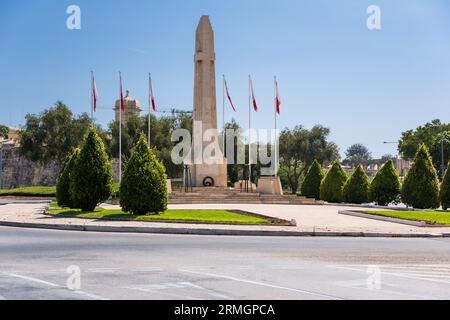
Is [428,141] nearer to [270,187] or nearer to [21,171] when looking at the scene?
[270,187]

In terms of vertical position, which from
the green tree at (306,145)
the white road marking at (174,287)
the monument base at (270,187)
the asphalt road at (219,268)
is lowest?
the asphalt road at (219,268)

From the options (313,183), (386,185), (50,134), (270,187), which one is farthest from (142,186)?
(50,134)

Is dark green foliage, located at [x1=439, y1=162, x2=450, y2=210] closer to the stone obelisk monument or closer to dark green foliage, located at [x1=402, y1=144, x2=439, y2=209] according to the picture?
dark green foliage, located at [x1=402, y1=144, x2=439, y2=209]

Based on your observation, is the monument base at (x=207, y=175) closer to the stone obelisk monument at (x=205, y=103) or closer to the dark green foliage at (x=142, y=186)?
the stone obelisk monument at (x=205, y=103)

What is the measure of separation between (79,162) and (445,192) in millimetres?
19719

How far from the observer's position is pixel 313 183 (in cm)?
4903

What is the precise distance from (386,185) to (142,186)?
19.6 metres

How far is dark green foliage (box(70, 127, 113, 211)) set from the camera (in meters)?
26.6

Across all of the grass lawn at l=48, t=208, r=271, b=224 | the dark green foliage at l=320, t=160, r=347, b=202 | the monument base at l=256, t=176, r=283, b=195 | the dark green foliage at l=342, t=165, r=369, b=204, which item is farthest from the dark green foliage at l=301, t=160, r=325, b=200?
the grass lawn at l=48, t=208, r=271, b=224

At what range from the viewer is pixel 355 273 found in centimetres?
978

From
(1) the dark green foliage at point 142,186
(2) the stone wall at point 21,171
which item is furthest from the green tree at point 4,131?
(1) the dark green foliage at point 142,186

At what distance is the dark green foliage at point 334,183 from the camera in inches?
1734

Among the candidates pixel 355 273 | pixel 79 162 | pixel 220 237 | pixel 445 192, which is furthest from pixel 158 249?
pixel 445 192

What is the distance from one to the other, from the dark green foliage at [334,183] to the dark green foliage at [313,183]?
3.36 m
